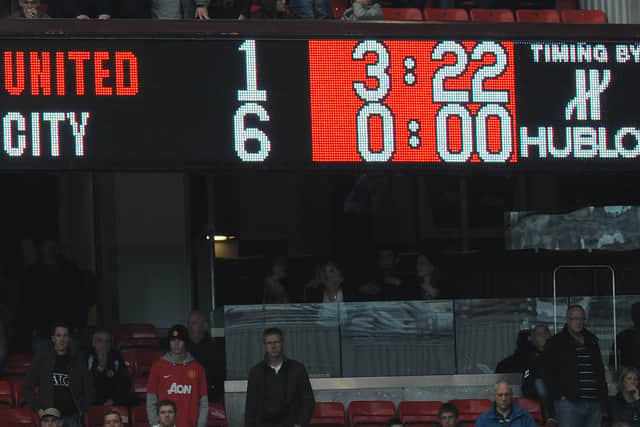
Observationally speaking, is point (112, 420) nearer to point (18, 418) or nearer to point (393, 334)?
point (18, 418)

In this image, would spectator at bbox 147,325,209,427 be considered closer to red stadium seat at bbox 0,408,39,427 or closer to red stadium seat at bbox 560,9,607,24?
red stadium seat at bbox 0,408,39,427

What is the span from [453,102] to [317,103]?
3.63 ft

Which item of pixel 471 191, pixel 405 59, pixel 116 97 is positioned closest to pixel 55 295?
pixel 116 97

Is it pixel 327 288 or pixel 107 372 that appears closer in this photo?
pixel 107 372

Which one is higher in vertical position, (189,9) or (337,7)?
(337,7)

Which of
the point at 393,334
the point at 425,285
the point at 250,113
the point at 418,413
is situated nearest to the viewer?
the point at 250,113

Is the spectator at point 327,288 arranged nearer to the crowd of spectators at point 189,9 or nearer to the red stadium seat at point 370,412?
the red stadium seat at point 370,412

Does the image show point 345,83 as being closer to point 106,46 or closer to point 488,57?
point 488,57

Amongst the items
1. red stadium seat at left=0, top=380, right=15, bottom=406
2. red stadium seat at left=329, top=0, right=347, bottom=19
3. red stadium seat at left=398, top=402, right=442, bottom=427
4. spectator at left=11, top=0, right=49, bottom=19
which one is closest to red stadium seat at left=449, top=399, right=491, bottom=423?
red stadium seat at left=398, top=402, right=442, bottom=427

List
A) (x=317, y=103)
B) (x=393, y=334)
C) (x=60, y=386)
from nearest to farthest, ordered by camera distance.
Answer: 1. (x=317, y=103)
2. (x=60, y=386)
3. (x=393, y=334)

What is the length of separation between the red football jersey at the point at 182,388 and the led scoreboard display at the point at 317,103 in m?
2.21

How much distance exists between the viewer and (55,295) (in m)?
14.7

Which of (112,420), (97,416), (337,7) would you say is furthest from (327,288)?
(337,7)

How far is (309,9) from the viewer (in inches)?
496
